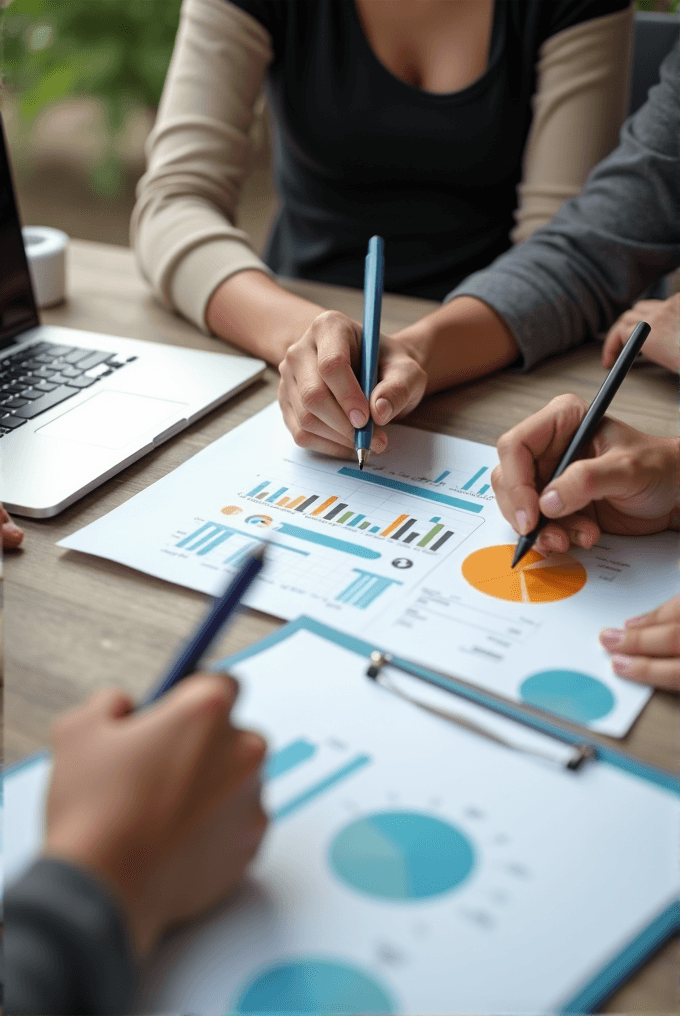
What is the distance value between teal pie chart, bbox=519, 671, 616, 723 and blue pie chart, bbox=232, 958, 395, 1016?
184 millimetres

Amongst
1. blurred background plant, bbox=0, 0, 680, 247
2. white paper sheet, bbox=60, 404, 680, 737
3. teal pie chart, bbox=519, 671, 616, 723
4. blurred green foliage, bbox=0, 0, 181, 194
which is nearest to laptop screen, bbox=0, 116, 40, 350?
white paper sheet, bbox=60, 404, 680, 737

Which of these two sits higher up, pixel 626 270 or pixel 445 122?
pixel 445 122

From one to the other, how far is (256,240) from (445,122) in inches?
80.2

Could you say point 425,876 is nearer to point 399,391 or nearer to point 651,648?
point 651,648

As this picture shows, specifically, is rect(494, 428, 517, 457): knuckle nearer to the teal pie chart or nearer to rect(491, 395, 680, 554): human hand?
rect(491, 395, 680, 554): human hand

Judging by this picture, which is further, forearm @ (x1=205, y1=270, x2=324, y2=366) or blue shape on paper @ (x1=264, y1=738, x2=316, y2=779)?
forearm @ (x1=205, y1=270, x2=324, y2=366)

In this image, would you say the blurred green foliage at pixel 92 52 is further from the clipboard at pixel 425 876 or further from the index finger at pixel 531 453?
the clipboard at pixel 425 876

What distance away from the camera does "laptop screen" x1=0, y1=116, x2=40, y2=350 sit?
34.0 inches

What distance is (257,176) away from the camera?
333 cm

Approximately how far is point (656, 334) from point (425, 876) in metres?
0.64

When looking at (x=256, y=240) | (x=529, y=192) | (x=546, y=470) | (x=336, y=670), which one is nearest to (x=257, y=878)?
(x=336, y=670)

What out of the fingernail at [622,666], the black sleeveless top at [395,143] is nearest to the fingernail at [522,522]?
the fingernail at [622,666]

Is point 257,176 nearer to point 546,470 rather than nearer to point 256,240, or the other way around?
point 256,240

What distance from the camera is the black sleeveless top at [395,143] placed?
3.53 feet
